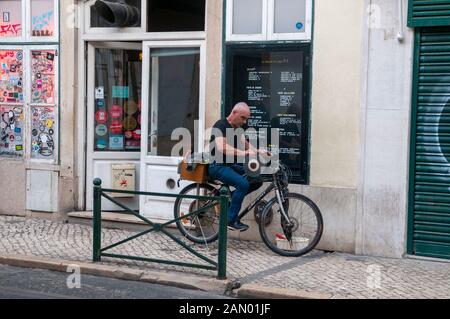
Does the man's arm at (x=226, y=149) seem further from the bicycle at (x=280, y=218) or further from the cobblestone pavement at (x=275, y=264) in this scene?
the cobblestone pavement at (x=275, y=264)

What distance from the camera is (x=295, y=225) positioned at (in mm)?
8375

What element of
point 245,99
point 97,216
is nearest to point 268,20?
point 245,99

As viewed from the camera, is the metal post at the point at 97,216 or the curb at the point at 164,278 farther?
the metal post at the point at 97,216

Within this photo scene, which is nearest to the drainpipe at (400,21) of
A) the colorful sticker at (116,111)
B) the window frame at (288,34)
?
the window frame at (288,34)

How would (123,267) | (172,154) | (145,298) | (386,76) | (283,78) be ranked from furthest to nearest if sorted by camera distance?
(172,154) → (283,78) → (386,76) → (123,267) → (145,298)

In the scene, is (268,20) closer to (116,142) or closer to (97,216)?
(116,142)

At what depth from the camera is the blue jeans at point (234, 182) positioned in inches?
331

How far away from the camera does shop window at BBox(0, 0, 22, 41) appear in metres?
10.7

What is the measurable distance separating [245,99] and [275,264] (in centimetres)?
244

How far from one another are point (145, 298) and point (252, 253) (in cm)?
217

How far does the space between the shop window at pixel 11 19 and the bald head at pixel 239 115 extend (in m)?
4.21
